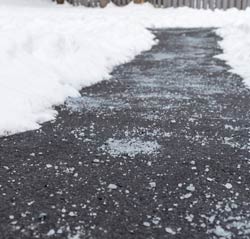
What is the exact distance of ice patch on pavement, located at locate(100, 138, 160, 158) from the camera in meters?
4.09

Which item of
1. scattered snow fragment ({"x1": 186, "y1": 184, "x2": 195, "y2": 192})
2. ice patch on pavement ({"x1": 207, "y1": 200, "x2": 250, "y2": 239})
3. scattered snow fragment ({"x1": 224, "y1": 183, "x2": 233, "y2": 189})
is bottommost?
scattered snow fragment ({"x1": 224, "y1": 183, "x2": 233, "y2": 189})

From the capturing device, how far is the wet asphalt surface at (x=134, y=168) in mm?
2869

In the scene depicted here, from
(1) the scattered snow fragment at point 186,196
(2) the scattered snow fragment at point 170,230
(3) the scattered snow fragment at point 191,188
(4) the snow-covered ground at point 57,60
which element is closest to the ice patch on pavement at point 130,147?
(3) the scattered snow fragment at point 191,188

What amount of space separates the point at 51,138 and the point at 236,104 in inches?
100

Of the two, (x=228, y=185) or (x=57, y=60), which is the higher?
(x=57, y=60)

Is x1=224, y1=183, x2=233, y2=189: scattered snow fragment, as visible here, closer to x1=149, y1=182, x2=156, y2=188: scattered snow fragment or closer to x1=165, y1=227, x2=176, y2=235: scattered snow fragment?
x1=149, y1=182, x2=156, y2=188: scattered snow fragment

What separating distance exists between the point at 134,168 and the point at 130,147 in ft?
1.62

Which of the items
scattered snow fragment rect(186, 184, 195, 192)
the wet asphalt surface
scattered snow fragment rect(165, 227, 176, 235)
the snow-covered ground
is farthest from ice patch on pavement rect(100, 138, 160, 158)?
scattered snow fragment rect(165, 227, 176, 235)

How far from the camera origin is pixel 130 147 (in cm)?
422

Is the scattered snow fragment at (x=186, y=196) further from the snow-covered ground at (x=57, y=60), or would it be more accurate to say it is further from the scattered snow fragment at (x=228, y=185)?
the snow-covered ground at (x=57, y=60)

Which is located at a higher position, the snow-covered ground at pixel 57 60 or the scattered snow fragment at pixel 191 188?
the snow-covered ground at pixel 57 60

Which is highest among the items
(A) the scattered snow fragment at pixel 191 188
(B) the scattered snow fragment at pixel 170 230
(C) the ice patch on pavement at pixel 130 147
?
(C) the ice patch on pavement at pixel 130 147

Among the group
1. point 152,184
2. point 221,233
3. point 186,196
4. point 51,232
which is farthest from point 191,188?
point 51,232

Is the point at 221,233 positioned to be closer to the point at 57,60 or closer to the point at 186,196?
the point at 186,196
